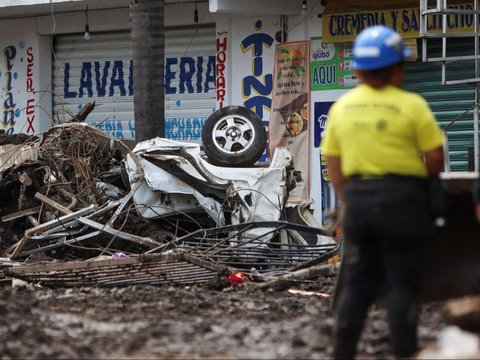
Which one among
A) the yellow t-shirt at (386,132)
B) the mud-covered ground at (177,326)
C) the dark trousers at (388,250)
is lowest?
the mud-covered ground at (177,326)

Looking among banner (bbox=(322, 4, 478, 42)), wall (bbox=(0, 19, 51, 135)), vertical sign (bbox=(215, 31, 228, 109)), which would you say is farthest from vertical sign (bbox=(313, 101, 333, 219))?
wall (bbox=(0, 19, 51, 135))

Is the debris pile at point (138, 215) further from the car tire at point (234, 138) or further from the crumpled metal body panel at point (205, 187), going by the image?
the car tire at point (234, 138)

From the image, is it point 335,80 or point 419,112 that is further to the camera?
point 335,80

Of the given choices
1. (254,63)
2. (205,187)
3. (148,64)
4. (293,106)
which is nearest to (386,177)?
(205,187)

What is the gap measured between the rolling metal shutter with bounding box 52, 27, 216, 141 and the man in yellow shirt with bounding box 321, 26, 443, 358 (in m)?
11.7

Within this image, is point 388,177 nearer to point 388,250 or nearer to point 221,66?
point 388,250

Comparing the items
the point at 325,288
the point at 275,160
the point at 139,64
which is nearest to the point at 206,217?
the point at 275,160

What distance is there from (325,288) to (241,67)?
26.8ft

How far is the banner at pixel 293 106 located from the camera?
1655 cm

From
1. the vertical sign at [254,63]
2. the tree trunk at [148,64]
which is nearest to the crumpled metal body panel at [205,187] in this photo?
the tree trunk at [148,64]

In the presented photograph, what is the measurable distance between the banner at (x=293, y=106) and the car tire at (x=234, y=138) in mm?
3703

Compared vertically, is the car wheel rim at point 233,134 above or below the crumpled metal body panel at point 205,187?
above

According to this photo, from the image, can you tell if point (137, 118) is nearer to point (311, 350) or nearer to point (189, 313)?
point (189, 313)

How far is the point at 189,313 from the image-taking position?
8.07 m
